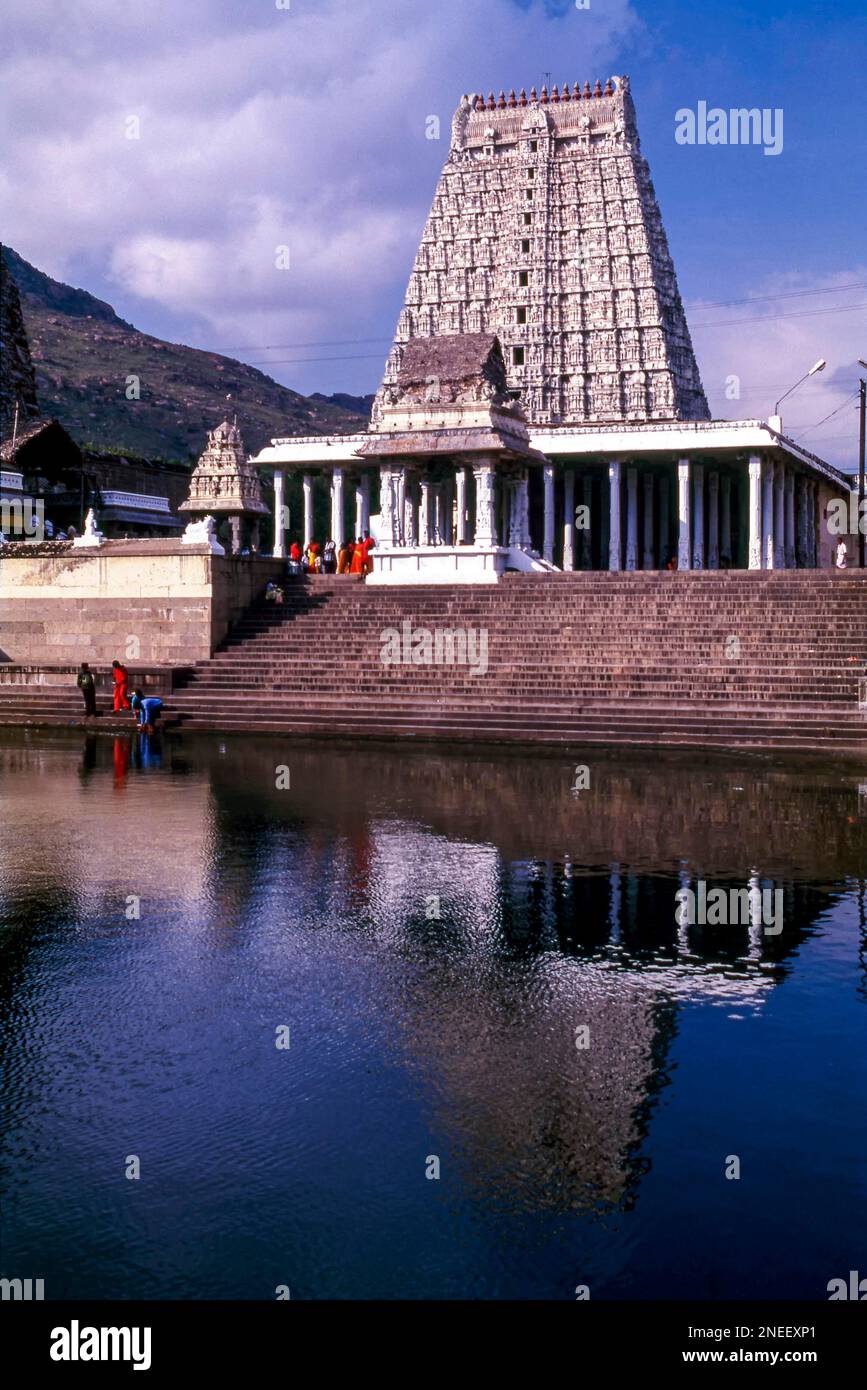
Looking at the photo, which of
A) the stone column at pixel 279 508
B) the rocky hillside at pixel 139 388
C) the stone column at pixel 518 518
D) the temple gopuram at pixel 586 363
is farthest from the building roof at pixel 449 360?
the rocky hillside at pixel 139 388

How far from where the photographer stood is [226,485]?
47.7m

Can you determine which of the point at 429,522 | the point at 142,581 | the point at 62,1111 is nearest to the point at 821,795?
the point at 62,1111

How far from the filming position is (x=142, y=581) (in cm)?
2806

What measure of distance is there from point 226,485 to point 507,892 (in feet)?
129

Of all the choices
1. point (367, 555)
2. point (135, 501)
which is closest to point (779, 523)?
point (367, 555)

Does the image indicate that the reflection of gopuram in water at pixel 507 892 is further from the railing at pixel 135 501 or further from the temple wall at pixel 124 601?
the railing at pixel 135 501

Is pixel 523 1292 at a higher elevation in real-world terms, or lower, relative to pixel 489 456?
lower

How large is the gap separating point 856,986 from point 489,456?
80.6 feet

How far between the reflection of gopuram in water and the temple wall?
9.38m

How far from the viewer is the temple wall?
27250 mm

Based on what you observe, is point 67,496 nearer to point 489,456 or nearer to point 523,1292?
point 489,456

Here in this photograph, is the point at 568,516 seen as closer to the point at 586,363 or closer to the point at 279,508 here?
the point at 586,363

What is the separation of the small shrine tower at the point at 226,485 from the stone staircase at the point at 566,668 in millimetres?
18574
